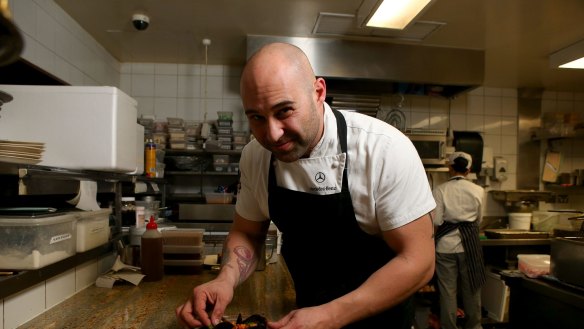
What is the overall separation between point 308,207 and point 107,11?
243 cm

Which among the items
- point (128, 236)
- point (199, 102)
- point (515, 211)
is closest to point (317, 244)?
point (128, 236)

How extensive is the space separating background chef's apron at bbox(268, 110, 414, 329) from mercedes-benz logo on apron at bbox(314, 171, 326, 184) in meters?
0.05

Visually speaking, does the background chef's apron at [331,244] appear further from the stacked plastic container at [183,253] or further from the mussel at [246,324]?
the stacked plastic container at [183,253]

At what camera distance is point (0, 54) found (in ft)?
1.14

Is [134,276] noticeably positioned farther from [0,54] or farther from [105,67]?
[105,67]

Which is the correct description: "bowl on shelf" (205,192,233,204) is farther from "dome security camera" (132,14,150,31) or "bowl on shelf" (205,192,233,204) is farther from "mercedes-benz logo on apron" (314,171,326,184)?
"mercedes-benz logo on apron" (314,171,326,184)

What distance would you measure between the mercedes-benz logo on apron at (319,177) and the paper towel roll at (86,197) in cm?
105

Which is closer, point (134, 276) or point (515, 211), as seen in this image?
point (134, 276)

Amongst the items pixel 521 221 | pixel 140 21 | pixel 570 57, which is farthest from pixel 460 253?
pixel 140 21

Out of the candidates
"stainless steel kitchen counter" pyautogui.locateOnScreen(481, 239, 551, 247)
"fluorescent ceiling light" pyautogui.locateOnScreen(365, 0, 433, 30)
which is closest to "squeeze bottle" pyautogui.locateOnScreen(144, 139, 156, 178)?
"fluorescent ceiling light" pyautogui.locateOnScreen(365, 0, 433, 30)

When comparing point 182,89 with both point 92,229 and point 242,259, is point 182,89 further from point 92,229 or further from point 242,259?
point 242,259

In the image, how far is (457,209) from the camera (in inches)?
131

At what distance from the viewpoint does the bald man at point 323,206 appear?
3.40ft

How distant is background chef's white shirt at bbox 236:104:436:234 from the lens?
1.10 metres
